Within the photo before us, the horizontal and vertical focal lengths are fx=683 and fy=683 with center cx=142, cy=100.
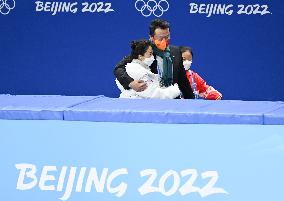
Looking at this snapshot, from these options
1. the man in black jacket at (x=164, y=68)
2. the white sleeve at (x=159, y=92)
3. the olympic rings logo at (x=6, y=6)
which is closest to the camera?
the white sleeve at (x=159, y=92)

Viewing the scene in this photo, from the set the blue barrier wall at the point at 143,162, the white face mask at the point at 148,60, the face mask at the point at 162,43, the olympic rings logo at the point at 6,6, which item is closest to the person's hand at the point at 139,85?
the white face mask at the point at 148,60

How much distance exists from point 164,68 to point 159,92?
228 millimetres

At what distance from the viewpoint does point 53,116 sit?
298cm

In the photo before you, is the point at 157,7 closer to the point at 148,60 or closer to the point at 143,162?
the point at 148,60

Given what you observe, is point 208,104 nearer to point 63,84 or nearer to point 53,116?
point 53,116

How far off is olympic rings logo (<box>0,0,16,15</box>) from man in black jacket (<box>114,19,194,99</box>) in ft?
11.3

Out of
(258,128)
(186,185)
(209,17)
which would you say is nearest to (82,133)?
(186,185)

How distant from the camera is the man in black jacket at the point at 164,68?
4.41 m

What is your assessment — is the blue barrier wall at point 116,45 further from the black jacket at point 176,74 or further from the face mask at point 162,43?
the black jacket at point 176,74

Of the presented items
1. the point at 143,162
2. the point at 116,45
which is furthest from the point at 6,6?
the point at 143,162

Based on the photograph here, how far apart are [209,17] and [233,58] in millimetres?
526

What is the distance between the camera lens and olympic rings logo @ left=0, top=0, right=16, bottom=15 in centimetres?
Result: 763

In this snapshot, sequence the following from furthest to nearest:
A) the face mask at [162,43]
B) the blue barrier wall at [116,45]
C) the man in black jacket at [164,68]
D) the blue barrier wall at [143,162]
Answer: the blue barrier wall at [116,45]
the face mask at [162,43]
the man in black jacket at [164,68]
the blue barrier wall at [143,162]

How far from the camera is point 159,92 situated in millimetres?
4270
